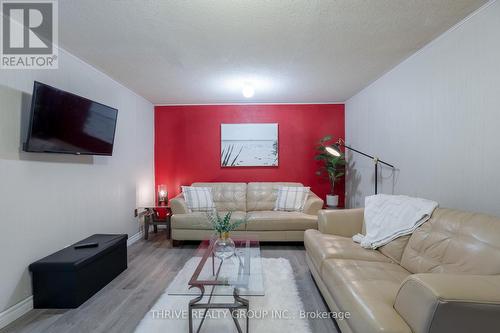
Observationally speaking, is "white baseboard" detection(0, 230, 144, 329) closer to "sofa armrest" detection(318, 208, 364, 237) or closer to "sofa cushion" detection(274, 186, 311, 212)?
"sofa armrest" detection(318, 208, 364, 237)

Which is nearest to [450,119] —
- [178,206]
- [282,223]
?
[282,223]

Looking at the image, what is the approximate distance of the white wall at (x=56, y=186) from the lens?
1.88 meters

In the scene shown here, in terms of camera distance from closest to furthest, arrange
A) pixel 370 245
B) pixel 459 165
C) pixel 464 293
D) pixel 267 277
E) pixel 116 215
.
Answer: pixel 464 293 → pixel 459 165 → pixel 370 245 → pixel 267 277 → pixel 116 215

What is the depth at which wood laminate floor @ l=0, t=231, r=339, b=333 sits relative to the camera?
181 centimetres

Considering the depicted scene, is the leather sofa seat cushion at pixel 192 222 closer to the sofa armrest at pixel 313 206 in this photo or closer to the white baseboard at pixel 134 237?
the white baseboard at pixel 134 237

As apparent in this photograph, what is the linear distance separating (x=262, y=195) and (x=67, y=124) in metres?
2.88

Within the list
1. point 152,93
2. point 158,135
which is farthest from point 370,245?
point 158,135

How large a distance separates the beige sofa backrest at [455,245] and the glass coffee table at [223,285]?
1.20 meters

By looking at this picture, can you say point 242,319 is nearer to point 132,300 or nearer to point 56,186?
point 132,300

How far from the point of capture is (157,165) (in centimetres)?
462

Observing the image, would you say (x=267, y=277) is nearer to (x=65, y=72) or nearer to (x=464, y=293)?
(x=464, y=293)

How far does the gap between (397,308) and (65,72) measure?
11.0ft

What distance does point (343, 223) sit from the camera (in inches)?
103

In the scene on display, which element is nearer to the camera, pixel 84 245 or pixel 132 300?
pixel 132 300
